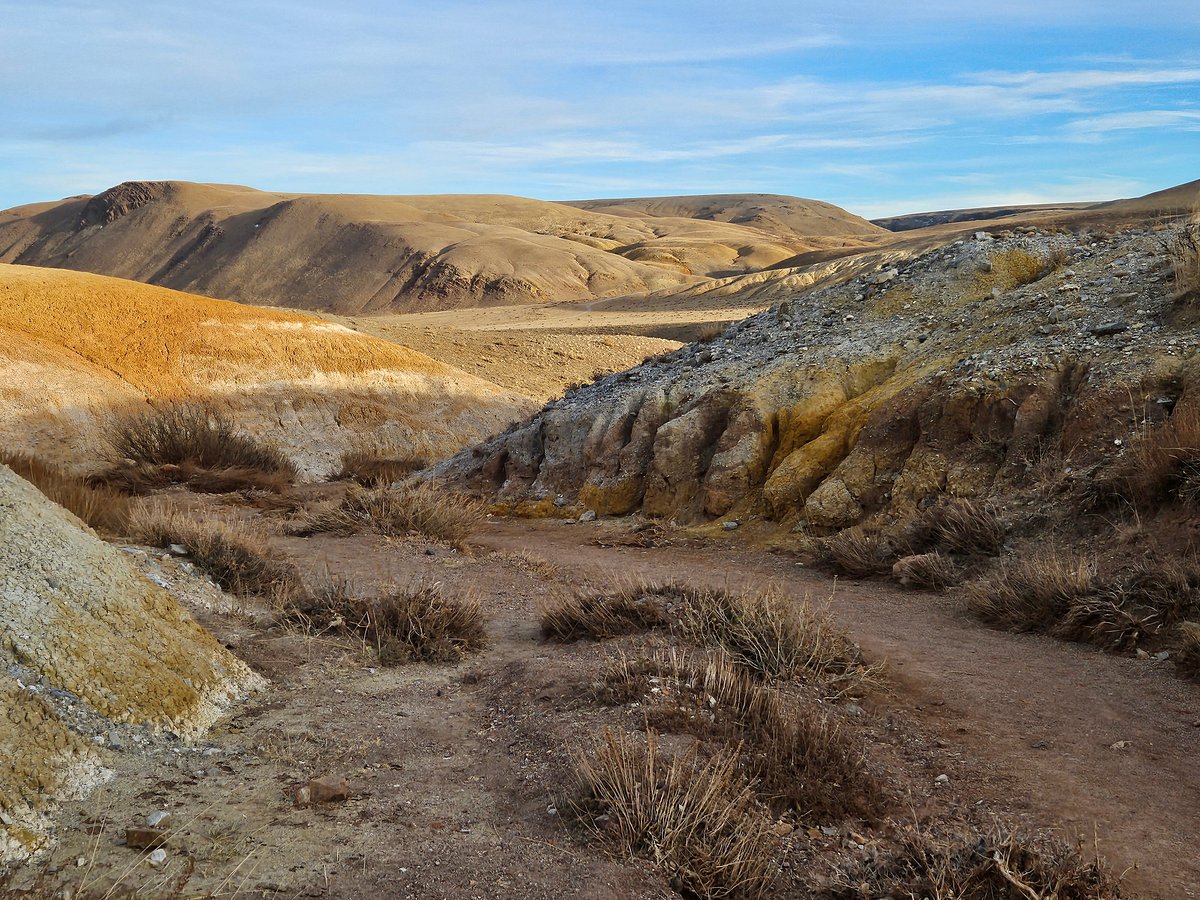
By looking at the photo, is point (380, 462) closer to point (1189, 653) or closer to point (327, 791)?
point (1189, 653)

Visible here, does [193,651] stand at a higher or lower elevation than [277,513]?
higher

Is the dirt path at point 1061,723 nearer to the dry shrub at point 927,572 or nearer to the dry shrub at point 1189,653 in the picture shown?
the dry shrub at point 1189,653

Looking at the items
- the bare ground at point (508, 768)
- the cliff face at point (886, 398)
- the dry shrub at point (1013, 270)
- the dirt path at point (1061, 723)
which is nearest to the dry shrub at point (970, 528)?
the cliff face at point (886, 398)

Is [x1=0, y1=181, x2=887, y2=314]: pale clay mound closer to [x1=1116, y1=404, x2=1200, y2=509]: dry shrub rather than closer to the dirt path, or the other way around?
[x1=1116, y1=404, x2=1200, y2=509]: dry shrub

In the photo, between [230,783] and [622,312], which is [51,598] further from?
[622,312]

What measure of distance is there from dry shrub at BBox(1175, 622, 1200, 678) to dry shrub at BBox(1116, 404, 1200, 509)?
77.1 inches

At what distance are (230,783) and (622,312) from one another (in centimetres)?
5012

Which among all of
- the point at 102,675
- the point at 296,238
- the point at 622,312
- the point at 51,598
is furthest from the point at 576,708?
the point at 296,238

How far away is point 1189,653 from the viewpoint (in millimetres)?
5461

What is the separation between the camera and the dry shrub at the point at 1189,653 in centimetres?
541

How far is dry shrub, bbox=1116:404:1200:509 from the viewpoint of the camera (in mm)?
7254

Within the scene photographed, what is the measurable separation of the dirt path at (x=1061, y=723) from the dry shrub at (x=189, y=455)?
407 inches

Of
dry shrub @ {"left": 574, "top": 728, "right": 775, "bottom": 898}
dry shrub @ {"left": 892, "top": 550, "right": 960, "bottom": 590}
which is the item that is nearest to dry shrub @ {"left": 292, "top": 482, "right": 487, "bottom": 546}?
dry shrub @ {"left": 892, "top": 550, "right": 960, "bottom": 590}

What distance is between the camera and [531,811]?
12.1 feet
